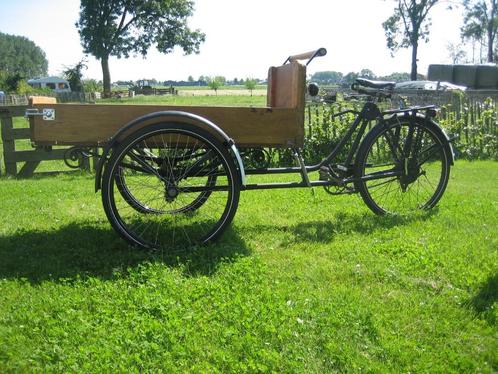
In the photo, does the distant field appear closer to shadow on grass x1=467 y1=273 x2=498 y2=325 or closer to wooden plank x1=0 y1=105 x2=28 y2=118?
wooden plank x1=0 y1=105 x2=28 y2=118

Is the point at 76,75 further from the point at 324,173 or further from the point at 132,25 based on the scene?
the point at 324,173

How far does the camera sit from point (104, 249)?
421 cm

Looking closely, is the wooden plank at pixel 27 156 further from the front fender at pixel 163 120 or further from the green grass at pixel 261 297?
the front fender at pixel 163 120

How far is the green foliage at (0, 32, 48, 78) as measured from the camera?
14300 centimetres

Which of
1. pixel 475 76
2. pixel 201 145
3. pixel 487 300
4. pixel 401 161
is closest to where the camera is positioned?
pixel 487 300

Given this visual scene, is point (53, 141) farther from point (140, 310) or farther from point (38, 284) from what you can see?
point (140, 310)

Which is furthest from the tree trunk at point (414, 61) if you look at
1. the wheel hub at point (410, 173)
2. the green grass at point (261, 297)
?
the green grass at point (261, 297)

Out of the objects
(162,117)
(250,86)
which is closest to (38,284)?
(162,117)

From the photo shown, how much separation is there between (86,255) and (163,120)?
50.5 inches

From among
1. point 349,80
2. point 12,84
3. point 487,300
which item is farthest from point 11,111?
point 12,84

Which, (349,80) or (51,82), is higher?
(51,82)

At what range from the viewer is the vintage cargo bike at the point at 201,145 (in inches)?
157

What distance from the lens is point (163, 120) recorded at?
13.2 feet

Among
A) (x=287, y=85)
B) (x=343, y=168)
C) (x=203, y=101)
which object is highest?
(x=203, y=101)
